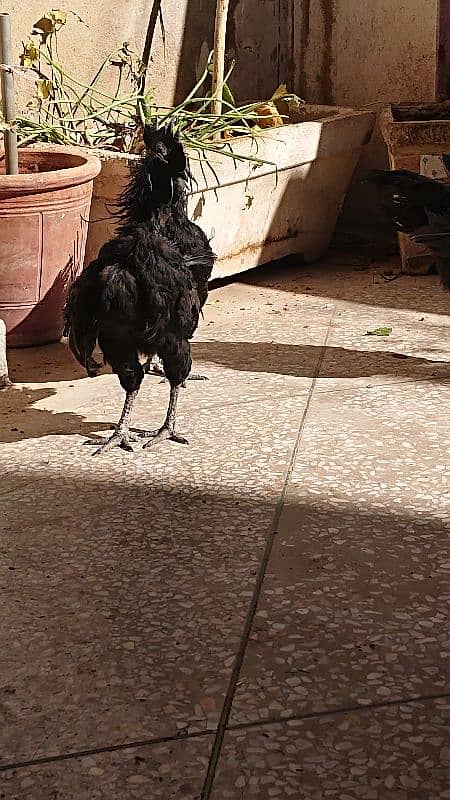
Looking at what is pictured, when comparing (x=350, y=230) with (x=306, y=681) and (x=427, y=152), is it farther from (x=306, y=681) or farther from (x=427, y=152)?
(x=306, y=681)

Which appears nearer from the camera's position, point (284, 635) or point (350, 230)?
point (284, 635)

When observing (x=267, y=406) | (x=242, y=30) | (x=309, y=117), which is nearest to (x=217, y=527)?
(x=267, y=406)

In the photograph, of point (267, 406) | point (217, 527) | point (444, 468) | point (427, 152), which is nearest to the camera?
point (217, 527)

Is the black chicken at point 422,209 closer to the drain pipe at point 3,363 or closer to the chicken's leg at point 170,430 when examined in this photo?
the chicken's leg at point 170,430

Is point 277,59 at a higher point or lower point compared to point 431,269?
higher

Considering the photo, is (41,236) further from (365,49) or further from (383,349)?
(365,49)

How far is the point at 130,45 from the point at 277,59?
119 centimetres

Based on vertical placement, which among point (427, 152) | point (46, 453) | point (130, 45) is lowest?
point (46, 453)

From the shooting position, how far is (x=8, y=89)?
437 cm

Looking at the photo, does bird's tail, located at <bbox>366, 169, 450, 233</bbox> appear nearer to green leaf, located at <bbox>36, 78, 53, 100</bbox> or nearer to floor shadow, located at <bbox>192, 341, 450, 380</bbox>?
floor shadow, located at <bbox>192, 341, 450, 380</bbox>

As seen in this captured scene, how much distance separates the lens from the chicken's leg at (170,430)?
3.56 meters

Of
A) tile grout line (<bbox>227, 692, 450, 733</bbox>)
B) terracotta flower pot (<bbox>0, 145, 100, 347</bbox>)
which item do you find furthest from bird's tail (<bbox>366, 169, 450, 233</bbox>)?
tile grout line (<bbox>227, 692, 450, 733</bbox>)

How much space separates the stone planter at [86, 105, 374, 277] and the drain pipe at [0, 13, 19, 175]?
0.47 meters

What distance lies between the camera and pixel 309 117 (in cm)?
606
